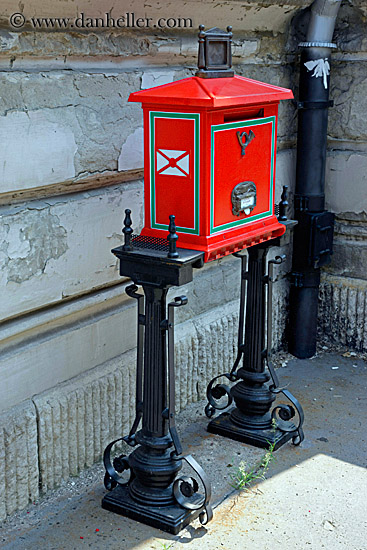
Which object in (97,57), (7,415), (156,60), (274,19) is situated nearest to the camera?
(7,415)

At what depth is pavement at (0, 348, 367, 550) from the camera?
292 centimetres

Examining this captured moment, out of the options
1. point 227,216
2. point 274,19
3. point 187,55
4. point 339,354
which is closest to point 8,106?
point 227,216

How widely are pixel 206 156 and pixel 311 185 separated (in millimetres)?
1941

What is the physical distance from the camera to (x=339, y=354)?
489cm

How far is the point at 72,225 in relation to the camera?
10.4 feet

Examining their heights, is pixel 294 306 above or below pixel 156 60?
below

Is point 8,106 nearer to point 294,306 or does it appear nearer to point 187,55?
point 187,55

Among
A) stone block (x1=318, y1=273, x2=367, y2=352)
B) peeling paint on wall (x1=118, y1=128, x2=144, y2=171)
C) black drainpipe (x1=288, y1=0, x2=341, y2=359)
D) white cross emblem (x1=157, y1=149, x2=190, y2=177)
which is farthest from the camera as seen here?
stone block (x1=318, y1=273, x2=367, y2=352)

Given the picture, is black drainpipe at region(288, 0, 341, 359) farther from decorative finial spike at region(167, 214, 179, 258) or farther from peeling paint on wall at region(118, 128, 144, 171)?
decorative finial spike at region(167, 214, 179, 258)

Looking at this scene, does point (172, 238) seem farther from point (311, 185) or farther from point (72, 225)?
point (311, 185)

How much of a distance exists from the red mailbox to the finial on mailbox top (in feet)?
0.04

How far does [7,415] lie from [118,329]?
2.42 ft

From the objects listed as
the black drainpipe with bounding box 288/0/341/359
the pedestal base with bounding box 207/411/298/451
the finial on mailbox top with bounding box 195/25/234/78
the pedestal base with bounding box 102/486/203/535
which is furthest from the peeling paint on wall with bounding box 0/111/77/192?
the black drainpipe with bounding box 288/0/341/359

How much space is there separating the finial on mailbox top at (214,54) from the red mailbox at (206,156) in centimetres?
1
